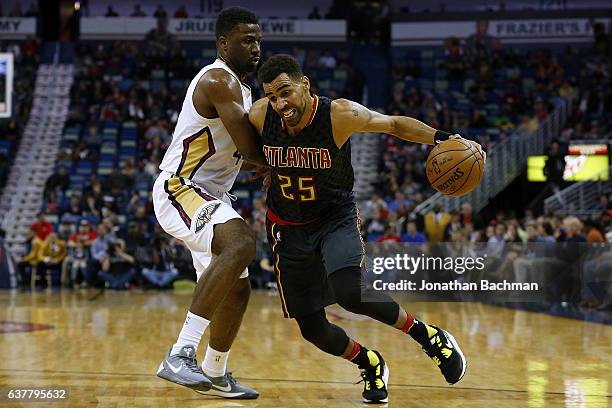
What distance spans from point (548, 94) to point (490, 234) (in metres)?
9.24

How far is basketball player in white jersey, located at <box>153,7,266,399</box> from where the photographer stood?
429cm

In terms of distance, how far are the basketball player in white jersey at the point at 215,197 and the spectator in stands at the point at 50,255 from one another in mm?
10992

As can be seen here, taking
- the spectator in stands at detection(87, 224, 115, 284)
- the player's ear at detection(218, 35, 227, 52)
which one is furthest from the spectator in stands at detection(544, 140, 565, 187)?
the player's ear at detection(218, 35, 227, 52)

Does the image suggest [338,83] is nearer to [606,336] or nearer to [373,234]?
[373,234]

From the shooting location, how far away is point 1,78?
44.4 ft

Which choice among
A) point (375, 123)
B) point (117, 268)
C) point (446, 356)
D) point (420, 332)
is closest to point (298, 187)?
point (375, 123)

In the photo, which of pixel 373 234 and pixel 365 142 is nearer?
pixel 373 234

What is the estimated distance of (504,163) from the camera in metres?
17.7

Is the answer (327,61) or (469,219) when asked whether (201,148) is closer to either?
(469,219)

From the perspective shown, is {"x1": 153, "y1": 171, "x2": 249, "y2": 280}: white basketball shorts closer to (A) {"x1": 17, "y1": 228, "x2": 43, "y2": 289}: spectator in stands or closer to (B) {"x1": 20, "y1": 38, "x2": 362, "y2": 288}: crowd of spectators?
(B) {"x1": 20, "y1": 38, "x2": 362, "y2": 288}: crowd of spectators

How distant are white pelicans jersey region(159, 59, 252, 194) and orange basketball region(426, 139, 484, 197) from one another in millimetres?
1062

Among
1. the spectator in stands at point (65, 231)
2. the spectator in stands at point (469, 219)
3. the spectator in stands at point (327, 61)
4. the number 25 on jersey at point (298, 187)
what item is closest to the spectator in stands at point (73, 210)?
the spectator in stands at point (65, 231)

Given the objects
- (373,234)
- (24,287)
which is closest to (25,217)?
(24,287)

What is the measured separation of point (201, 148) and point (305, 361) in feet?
7.04
